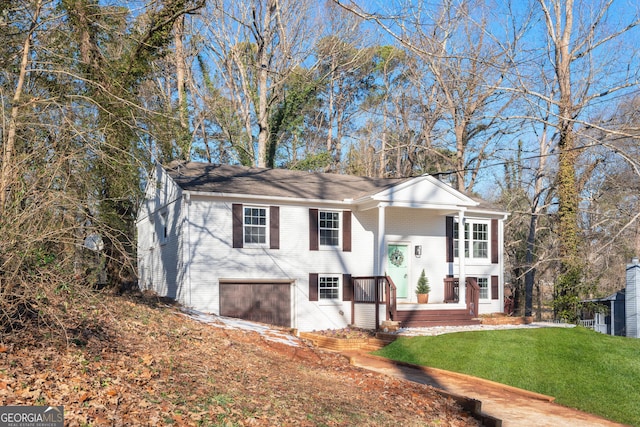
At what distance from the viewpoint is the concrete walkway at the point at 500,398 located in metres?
8.83

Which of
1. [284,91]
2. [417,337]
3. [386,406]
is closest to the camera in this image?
[386,406]

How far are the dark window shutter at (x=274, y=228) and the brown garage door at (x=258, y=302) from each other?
50.2 inches

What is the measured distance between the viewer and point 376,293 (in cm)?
1836

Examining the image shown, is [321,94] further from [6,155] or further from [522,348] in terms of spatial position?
[6,155]

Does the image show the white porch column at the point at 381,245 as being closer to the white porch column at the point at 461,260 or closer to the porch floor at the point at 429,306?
the porch floor at the point at 429,306

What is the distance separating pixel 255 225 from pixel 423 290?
597cm

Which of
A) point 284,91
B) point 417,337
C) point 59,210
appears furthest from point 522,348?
point 284,91

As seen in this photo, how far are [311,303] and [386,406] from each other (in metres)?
11.0

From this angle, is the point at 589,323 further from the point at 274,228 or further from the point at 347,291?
the point at 274,228

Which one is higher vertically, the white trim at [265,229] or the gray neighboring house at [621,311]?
the white trim at [265,229]

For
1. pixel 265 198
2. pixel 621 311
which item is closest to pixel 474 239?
pixel 621 311

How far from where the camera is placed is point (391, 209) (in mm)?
20625

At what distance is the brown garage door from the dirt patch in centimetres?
680

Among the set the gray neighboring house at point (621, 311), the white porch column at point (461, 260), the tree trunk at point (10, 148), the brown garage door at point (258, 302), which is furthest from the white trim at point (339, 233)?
the tree trunk at point (10, 148)
